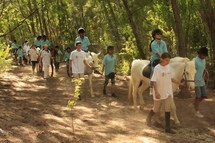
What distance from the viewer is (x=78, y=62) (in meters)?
11.5

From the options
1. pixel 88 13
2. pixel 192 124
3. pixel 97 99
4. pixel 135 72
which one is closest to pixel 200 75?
pixel 192 124

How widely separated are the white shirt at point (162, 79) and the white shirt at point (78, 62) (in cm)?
392

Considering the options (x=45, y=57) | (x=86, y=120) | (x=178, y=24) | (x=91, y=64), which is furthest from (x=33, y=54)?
(x=86, y=120)

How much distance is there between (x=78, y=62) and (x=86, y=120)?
2930 mm

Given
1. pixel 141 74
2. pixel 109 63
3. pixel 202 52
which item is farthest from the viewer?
pixel 109 63

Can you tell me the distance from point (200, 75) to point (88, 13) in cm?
1911

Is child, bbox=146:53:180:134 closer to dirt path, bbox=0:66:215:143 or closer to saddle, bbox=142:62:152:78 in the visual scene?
dirt path, bbox=0:66:215:143

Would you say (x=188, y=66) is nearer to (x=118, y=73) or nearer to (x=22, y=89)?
(x=22, y=89)

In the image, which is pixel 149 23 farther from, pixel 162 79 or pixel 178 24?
pixel 162 79

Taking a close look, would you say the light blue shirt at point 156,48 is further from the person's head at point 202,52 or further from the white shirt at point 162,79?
the white shirt at point 162,79

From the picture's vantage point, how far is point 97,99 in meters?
11.9

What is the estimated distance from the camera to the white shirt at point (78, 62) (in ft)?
37.7

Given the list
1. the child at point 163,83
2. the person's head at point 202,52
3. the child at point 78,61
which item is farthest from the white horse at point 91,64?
the child at point 163,83

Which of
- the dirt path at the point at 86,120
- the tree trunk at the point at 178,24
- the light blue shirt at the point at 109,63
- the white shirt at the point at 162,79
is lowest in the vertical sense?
the dirt path at the point at 86,120
